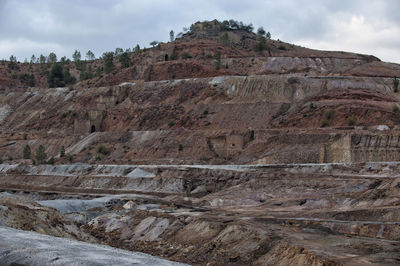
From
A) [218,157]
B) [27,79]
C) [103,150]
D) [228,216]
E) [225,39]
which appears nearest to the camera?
[228,216]

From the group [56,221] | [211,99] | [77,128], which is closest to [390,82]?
[211,99]

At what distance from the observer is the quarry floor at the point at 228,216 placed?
16.3 meters

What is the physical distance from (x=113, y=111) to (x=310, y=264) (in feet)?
181

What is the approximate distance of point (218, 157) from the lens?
49.2m

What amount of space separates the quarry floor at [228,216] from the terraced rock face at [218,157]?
0.08m

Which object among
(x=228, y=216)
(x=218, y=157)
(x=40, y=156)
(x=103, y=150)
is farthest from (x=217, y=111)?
(x=228, y=216)

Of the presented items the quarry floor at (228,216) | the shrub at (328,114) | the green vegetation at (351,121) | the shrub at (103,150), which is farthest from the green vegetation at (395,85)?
the shrub at (103,150)

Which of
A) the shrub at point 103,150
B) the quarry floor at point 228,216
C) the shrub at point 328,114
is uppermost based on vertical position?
the shrub at point 328,114

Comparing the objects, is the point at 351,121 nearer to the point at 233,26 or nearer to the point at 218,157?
the point at 218,157

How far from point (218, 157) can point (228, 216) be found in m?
25.0

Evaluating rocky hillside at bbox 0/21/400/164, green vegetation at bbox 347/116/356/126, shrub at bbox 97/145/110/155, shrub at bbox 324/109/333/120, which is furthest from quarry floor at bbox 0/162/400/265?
shrub at bbox 324/109/333/120

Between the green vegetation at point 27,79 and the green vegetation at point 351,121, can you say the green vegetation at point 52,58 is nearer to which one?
the green vegetation at point 27,79

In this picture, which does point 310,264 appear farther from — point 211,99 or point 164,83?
point 164,83

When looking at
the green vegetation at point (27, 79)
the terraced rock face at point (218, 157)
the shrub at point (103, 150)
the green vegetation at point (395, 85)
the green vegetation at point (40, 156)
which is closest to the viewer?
the terraced rock face at point (218, 157)
